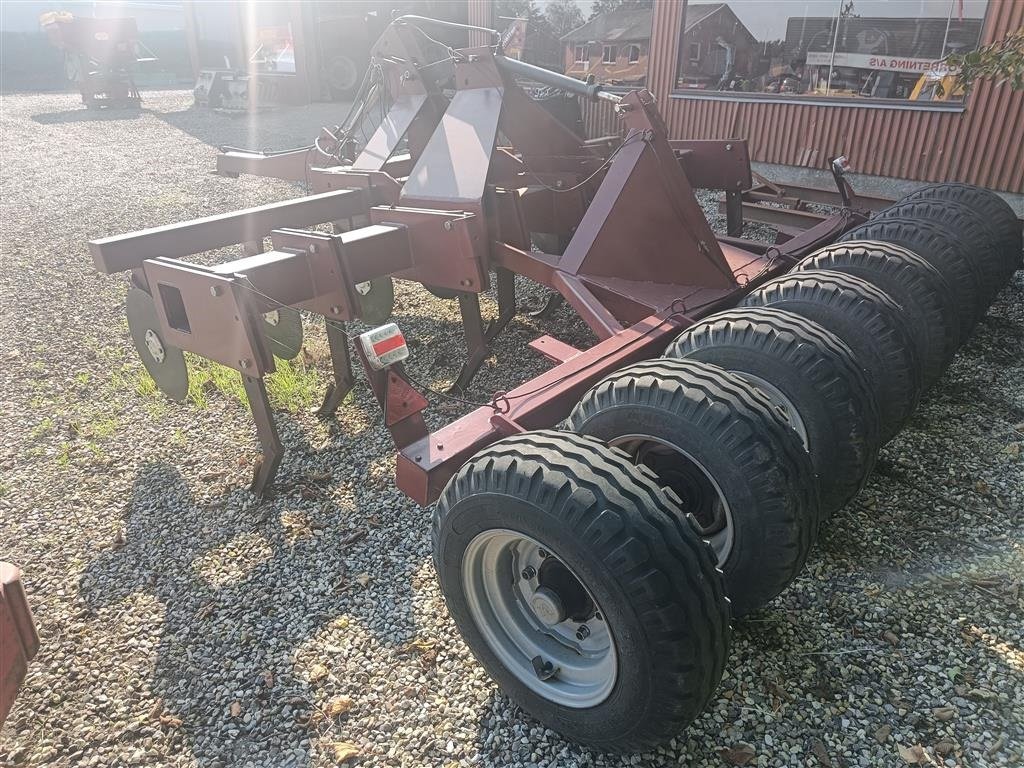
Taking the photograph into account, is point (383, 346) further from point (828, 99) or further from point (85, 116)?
point (85, 116)

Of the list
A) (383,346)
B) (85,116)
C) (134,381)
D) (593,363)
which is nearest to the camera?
(383,346)

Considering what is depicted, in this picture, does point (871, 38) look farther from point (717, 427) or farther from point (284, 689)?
point (284, 689)

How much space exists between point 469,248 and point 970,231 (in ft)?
9.98

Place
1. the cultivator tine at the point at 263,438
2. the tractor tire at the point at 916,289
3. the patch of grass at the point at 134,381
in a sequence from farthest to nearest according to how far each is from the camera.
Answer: the patch of grass at the point at 134,381 → the tractor tire at the point at 916,289 → the cultivator tine at the point at 263,438

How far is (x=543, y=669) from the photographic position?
2.19 meters

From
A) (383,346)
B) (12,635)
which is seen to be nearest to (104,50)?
(383,346)

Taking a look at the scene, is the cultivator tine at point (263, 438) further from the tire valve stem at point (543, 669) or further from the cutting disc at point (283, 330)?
the tire valve stem at point (543, 669)

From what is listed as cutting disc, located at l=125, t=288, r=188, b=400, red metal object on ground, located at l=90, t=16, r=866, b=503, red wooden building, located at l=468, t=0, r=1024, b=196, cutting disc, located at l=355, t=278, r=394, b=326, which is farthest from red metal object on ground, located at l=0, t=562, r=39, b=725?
red wooden building, located at l=468, t=0, r=1024, b=196

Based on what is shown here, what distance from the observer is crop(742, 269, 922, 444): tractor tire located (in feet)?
9.59

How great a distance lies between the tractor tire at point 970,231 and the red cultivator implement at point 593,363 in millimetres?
68

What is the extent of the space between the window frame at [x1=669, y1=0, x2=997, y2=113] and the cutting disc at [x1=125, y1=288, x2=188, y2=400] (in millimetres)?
7252

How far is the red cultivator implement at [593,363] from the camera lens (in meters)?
1.89

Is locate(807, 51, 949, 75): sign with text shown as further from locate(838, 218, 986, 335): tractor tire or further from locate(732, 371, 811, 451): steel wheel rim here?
locate(732, 371, 811, 451): steel wheel rim

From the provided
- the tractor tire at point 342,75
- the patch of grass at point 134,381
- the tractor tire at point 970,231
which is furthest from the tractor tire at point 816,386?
the tractor tire at point 342,75
